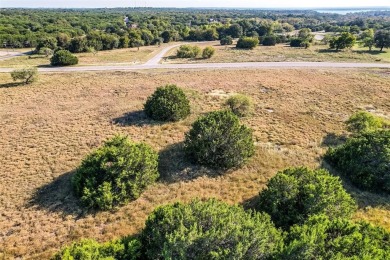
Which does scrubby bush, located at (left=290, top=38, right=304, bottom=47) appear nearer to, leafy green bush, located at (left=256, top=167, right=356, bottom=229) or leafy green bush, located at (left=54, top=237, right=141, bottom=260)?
leafy green bush, located at (left=256, top=167, right=356, bottom=229)

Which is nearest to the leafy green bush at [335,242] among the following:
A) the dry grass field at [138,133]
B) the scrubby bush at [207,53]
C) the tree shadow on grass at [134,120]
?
the dry grass field at [138,133]

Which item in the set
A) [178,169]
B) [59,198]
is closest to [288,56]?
[178,169]

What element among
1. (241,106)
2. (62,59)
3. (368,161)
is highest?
(62,59)

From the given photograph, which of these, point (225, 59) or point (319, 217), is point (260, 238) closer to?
point (319, 217)

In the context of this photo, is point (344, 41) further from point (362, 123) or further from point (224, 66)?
point (362, 123)

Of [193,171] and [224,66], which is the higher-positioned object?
[224,66]

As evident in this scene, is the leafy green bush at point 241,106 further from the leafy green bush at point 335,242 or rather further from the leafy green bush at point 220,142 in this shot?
the leafy green bush at point 335,242
